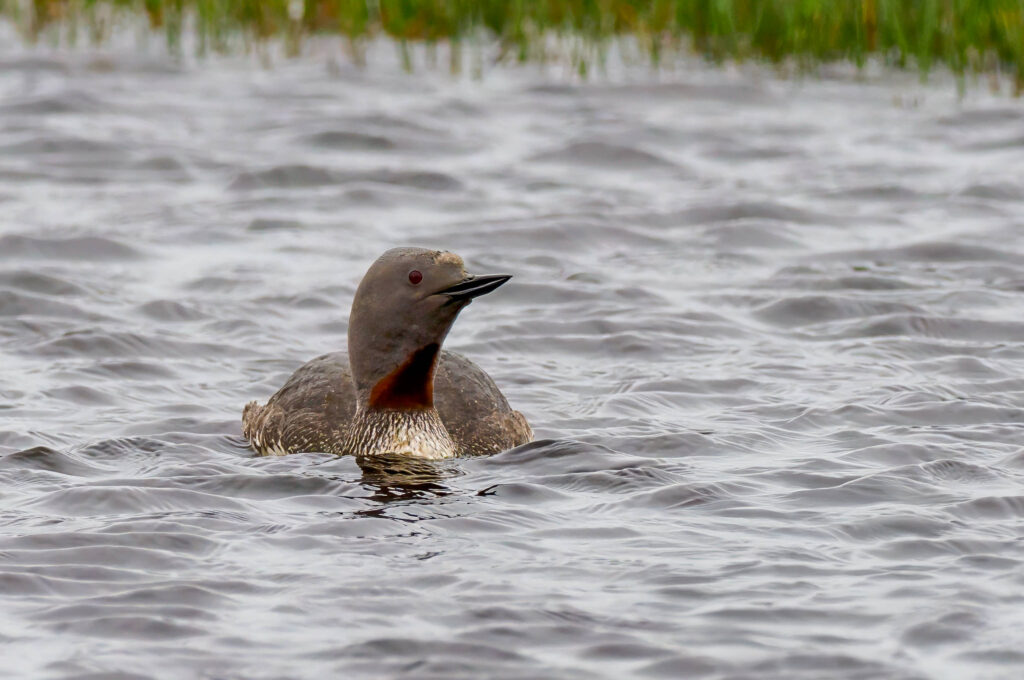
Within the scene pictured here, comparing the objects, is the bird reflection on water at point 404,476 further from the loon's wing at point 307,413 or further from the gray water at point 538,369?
the loon's wing at point 307,413

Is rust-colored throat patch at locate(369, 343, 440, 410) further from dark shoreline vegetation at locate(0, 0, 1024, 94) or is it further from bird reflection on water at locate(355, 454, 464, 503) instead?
dark shoreline vegetation at locate(0, 0, 1024, 94)

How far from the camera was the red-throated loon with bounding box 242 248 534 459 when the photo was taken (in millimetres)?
7969

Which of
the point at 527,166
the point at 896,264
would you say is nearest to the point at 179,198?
the point at 527,166

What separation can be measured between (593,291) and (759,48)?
6.93 meters

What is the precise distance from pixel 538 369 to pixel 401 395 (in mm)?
2085

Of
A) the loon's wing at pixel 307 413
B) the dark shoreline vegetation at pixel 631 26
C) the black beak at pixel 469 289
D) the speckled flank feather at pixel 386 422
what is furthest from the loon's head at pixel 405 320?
the dark shoreline vegetation at pixel 631 26

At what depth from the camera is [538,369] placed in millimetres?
10141

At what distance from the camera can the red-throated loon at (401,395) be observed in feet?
26.1

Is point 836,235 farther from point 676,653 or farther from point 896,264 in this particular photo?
point 676,653

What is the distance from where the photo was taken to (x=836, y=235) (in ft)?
43.5

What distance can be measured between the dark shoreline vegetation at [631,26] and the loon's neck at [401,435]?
9.35m

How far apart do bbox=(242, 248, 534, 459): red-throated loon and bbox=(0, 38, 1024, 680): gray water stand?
0.76ft

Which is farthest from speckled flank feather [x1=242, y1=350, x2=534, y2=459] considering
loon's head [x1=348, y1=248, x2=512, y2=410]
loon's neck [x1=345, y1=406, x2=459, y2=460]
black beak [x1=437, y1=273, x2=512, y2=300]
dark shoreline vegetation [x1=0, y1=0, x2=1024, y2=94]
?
dark shoreline vegetation [x1=0, y1=0, x2=1024, y2=94]

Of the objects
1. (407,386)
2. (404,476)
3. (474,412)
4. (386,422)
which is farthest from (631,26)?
(404,476)
